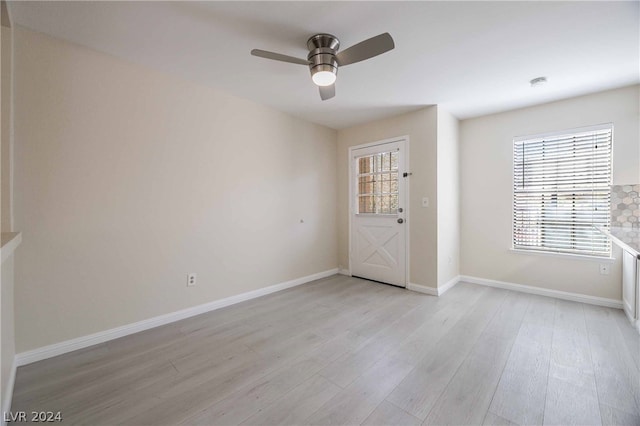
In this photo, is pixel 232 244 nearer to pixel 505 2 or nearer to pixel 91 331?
pixel 91 331

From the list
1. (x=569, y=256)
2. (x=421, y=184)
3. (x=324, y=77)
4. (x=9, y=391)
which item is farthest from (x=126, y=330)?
(x=569, y=256)

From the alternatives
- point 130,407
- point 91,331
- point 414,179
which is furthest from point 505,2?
point 91,331

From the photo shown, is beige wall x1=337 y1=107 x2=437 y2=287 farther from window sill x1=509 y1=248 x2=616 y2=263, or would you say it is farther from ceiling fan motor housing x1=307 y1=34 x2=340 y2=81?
ceiling fan motor housing x1=307 y1=34 x2=340 y2=81

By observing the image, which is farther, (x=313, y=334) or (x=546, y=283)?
(x=546, y=283)

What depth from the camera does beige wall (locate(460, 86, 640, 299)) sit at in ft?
9.54

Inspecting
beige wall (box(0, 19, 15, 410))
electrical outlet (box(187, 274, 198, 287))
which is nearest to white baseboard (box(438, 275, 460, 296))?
electrical outlet (box(187, 274, 198, 287))

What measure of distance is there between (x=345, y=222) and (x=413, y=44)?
282cm

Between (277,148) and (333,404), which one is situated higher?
(277,148)

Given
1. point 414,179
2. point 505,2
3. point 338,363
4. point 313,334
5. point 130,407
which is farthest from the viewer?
point 414,179

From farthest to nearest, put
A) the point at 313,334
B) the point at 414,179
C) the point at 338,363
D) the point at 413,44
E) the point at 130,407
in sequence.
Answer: the point at 414,179, the point at 313,334, the point at 413,44, the point at 338,363, the point at 130,407

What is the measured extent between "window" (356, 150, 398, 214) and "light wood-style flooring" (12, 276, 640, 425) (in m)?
1.65

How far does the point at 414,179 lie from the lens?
363 centimetres

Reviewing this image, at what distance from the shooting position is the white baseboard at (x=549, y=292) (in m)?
2.97

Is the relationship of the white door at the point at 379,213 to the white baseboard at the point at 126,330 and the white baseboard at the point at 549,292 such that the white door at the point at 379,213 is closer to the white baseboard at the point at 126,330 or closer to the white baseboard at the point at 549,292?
the white baseboard at the point at 549,292
